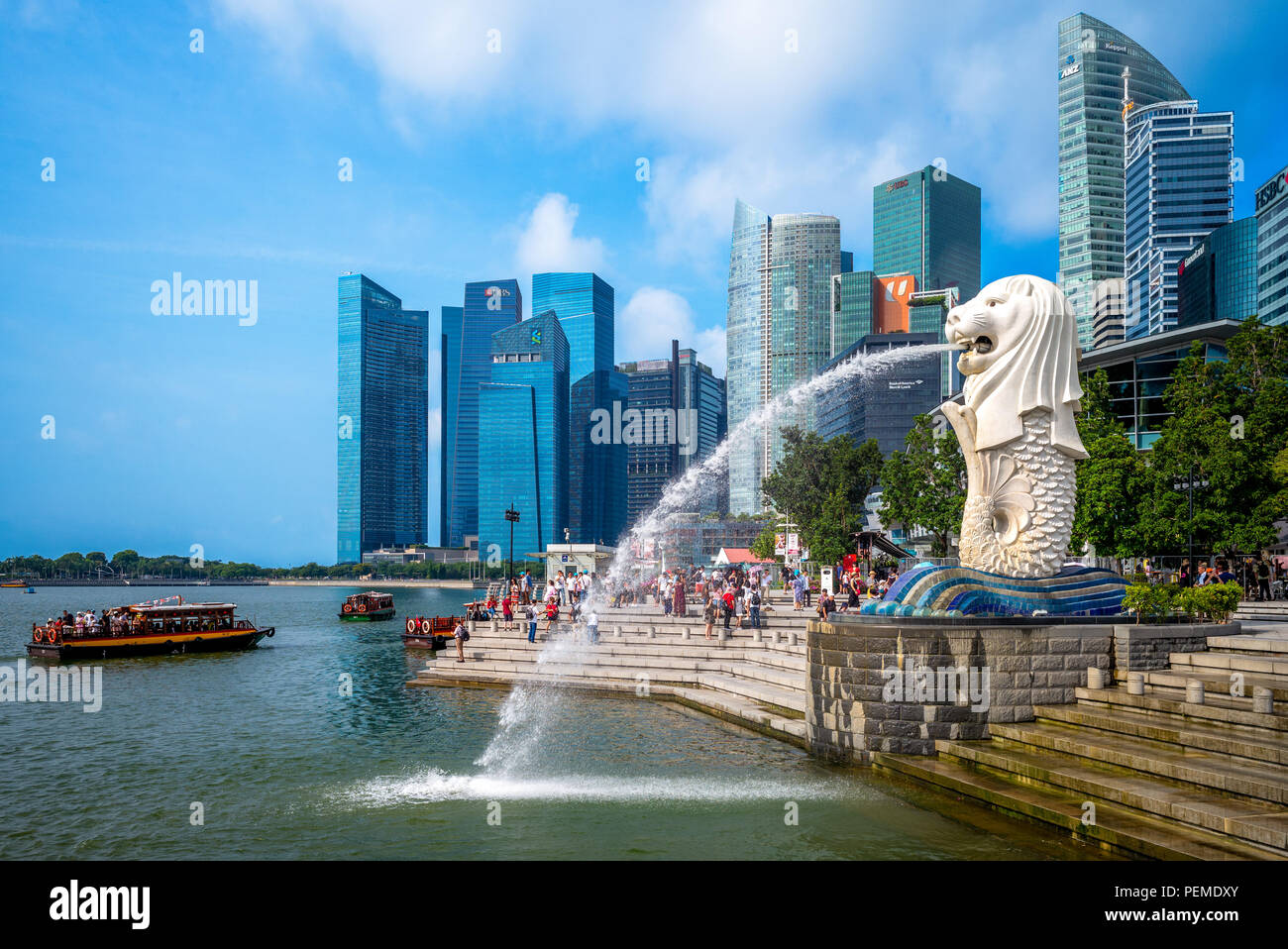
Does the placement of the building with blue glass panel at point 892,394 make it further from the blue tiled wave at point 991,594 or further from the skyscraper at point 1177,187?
the blue tiled wave at point 991,594

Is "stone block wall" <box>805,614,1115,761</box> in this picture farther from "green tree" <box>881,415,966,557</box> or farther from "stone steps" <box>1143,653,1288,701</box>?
"green tree" <box>881,415,966,557</box>

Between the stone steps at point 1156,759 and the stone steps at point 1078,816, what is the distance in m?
0.86

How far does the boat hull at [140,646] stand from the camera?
137 feet

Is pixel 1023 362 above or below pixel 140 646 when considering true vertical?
above

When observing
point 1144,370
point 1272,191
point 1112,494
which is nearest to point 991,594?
Result: point 1112,494

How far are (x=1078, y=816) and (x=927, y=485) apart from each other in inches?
1259

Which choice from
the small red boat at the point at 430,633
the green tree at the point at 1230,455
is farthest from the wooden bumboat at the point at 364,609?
the green tree at the point at 1230,455

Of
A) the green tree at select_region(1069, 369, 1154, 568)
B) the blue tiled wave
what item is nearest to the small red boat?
the green tree at select_region(1069, 369, 1154, 568)

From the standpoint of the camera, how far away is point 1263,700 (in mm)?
11773

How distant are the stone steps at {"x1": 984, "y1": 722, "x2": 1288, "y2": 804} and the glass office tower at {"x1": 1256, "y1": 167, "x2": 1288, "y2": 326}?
381ft
